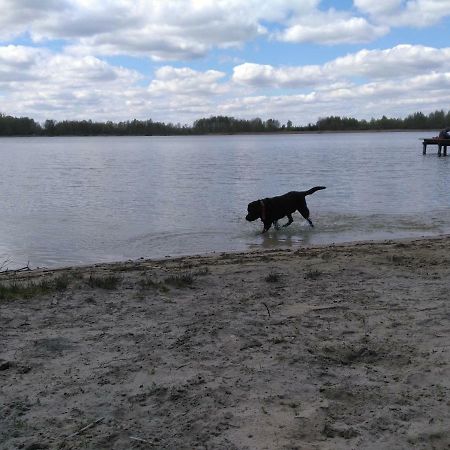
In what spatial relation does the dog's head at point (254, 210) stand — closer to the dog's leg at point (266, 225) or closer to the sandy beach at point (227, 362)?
the dog's leg at point (266, 225)

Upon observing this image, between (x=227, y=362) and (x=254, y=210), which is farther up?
(x=254, y=210)

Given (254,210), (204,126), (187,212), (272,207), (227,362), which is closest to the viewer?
(227,362)

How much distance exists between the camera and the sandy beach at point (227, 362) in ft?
10.2

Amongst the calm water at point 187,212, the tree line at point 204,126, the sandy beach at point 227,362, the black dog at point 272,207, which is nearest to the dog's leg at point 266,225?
the black dog at point 272,207

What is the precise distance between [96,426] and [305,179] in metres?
24.0

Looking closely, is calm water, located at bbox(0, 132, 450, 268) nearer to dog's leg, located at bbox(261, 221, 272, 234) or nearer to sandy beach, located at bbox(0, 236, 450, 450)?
dog's leg, located at bbox(261, 221, 272, 234)

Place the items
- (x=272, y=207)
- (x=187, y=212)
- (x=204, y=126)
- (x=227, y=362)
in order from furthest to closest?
1. (x=204, y=126)
2. (x=187, y=212)
3. (x=272, y=207)
4. (x=227, y=362)

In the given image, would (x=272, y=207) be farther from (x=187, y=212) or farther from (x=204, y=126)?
(x=204, y=126)

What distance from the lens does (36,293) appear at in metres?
6.04

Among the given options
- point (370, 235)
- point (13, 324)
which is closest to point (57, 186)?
point (370, 235)

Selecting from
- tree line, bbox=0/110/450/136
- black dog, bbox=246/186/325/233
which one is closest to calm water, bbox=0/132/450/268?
black dog, bbox=246/186/325/233

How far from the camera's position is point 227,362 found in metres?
4.04

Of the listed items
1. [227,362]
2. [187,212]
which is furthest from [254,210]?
[227,362]

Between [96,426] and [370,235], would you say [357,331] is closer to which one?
[96,426]
